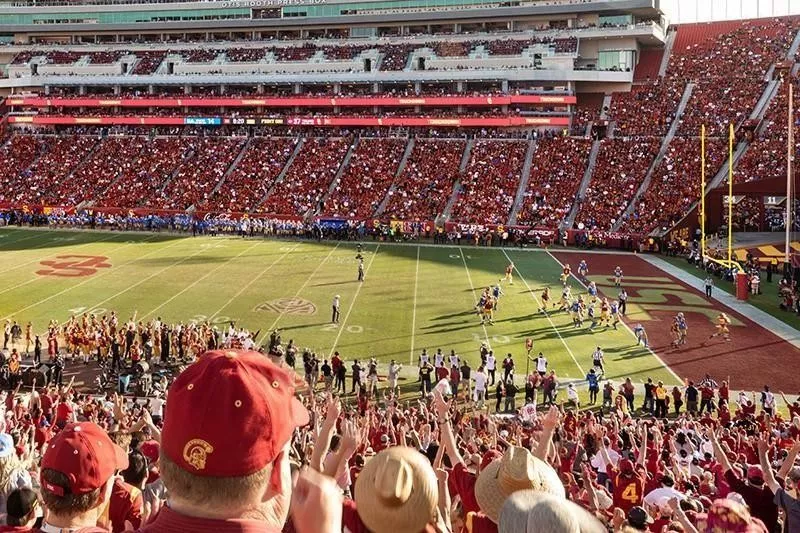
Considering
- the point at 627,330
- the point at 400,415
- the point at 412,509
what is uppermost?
the point at 412,509

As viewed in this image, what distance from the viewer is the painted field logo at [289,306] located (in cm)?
2902

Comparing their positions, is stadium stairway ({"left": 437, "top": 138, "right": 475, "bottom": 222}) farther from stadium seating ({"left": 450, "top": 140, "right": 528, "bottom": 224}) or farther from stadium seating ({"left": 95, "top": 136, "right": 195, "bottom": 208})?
stadium seating ({"left": 95, "top": 136, "right": 195, "bottom": 208})

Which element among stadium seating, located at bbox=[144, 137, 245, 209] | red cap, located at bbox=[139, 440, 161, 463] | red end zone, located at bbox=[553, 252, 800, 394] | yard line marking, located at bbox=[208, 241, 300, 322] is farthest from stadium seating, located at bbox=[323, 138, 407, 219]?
red cap, located at bbox=[139, 440, 161, 463]

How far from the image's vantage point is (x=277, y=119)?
65.7 metres

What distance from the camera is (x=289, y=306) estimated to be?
29.8 m

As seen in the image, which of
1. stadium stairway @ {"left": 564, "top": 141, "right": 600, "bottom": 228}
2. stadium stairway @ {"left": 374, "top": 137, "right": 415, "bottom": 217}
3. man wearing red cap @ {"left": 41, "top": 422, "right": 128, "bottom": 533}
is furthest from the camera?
stadium stairway @ {"left": 374, "top": 137, "right": 415, "bottom": 217}

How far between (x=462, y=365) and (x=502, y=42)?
169ft

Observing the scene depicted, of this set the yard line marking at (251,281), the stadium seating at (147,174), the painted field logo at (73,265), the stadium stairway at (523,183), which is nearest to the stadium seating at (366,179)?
the yard line marking at (251,281)

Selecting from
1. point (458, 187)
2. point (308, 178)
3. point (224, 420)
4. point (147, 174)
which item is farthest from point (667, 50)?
point (224, 420)

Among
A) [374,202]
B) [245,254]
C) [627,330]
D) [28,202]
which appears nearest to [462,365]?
[627,330]

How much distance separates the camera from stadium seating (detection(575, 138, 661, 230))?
48156mm

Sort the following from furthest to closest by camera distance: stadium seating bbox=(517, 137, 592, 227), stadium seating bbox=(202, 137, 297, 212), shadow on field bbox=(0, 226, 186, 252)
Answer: stadium seating bbox=(202, 137, 297, 212)
stadium seating bbox=(517, 137, 592, 227)
shadow on field bbox=(0, 226, 186, 252)

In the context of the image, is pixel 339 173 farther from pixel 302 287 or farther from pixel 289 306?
pixel 289 306

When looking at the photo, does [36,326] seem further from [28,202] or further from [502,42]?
[502,42]
